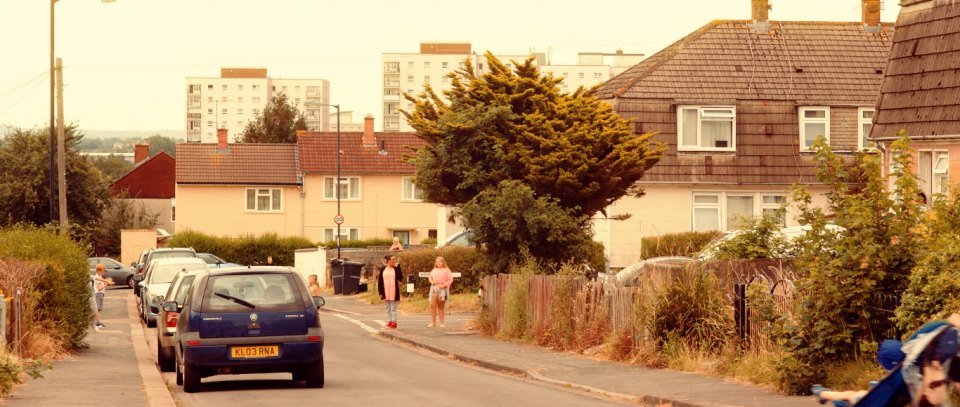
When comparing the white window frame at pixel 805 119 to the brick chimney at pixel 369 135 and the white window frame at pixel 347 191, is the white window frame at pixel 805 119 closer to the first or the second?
the white window frame at pixel 347 191

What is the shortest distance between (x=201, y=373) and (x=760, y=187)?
28136 millimetres

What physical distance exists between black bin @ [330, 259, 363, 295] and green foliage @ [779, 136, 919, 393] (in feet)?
115

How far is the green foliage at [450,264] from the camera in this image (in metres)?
41.6

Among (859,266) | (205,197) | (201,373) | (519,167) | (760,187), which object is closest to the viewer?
(859,266)

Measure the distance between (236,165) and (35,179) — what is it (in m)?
12.5

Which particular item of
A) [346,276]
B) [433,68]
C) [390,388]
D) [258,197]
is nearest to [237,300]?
[390,388]

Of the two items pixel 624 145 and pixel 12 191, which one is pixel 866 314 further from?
pixel 12 191

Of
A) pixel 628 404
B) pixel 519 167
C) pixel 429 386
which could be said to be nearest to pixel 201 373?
pixel 429 386

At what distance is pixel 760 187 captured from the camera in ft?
139

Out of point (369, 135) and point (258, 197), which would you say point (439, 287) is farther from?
point (369, 135)

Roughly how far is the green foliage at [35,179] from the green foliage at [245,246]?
271 inches

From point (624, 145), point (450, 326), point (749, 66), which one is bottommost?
point (450, 326)

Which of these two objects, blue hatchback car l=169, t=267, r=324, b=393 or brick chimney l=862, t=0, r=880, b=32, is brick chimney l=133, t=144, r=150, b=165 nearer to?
brick chimney l=862, t=0, r=880, b=32

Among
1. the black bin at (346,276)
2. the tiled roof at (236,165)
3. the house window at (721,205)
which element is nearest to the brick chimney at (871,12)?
the house window at (721,205)
